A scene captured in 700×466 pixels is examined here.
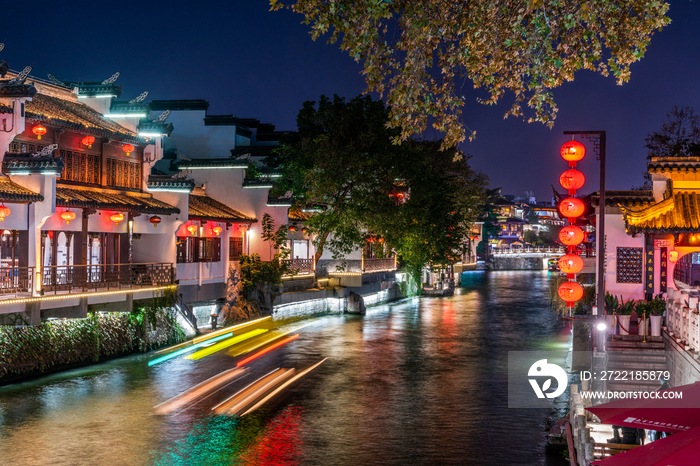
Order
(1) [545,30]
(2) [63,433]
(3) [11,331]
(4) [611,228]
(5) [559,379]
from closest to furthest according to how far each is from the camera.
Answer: (1) [545,30], (2) [63,433], (3) [11,331], (5) [559,379], (4) [611,228]

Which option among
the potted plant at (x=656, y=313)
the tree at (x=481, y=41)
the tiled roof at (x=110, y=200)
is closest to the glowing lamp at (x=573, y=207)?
the potted plant at (x=656, y=313)

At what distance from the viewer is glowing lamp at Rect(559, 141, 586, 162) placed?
1781cm

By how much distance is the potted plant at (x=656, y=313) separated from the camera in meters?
17.1

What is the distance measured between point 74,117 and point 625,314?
19.9 m

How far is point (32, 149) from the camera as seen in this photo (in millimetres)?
22641

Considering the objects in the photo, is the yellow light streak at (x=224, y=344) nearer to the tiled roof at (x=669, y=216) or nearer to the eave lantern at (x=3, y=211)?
the eave lantern at (x=3, y=211)

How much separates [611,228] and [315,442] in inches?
521

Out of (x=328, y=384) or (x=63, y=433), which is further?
(x=328, y=384)

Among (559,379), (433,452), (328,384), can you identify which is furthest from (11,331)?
(559,379)

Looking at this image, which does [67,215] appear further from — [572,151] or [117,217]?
[572,151]

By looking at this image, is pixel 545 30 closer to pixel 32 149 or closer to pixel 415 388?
pixel 415 388

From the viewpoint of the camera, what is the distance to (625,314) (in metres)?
18.7

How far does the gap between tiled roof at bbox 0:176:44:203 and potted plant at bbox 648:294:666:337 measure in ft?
57.6

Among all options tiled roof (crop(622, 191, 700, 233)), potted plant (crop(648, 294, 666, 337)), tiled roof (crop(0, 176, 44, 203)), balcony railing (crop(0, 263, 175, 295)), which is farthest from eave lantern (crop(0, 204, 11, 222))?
potted plant (crop(648, 294, 666, 337))
